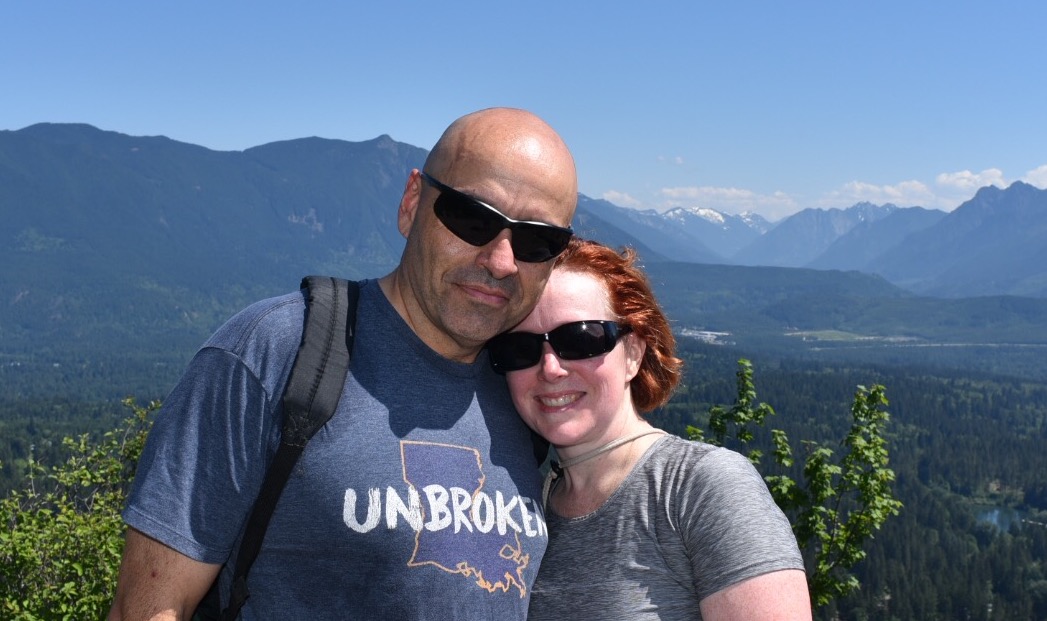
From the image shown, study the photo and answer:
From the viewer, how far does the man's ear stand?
3.44 m

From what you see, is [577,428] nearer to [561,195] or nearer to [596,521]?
[596,521]

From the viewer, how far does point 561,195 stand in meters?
3.27

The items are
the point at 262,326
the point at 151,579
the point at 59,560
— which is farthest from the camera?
the point at 59,560

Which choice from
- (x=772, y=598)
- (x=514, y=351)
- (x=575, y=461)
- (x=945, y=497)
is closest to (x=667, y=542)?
(x=772, y=598)

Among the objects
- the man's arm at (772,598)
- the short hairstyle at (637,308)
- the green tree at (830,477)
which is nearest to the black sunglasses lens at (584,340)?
the short hairstyle at (637,308)

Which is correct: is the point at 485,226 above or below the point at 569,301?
above

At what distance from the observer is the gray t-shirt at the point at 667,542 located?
2.94m

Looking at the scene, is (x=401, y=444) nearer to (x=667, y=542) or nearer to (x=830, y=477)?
(x=667, y=542)

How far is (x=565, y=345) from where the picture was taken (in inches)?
142

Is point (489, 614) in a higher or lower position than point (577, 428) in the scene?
lower

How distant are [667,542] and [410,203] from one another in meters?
1.68

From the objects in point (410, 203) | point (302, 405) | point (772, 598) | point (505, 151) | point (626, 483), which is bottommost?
point (772, 598)

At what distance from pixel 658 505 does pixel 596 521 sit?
0.96 ft

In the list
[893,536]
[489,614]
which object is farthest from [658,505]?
[893,536]
